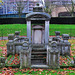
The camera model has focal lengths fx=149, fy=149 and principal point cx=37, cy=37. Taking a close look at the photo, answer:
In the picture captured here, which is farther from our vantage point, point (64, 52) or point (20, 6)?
point (20, 6)

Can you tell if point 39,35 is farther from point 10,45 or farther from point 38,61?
point 38,61

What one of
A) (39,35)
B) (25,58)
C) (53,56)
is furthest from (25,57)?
(39,35)

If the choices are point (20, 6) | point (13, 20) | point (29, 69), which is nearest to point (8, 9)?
point (20, 6)

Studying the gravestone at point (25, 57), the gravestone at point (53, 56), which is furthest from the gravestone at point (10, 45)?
the gravestone at point (53, 56)

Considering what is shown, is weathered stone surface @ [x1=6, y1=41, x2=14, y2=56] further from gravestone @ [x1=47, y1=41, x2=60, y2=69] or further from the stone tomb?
gravestone @ [x1=47, y1=41, x2=60, y2=69]

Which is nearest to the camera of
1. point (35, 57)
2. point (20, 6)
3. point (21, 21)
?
point (35, 57)

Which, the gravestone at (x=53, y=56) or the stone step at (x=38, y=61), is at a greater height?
the gravestone at (x=53, y=56)

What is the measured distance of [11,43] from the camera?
34.9 ft

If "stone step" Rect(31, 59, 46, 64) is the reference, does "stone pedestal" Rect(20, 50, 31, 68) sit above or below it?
above

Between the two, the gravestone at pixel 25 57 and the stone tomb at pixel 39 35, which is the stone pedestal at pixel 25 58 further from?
the stone tomb at pixel 39 35

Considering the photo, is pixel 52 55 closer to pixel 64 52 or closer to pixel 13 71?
pixel 13 71

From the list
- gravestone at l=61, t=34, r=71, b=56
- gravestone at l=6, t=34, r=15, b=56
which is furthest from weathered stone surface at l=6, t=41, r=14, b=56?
gravestone at l=61, t=34, r=71, b=56

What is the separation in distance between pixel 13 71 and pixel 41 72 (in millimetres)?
1397

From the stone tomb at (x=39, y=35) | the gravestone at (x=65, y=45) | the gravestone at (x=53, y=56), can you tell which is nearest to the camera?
the gravestone at (x=53, y=56)
